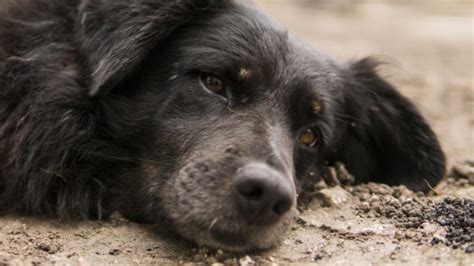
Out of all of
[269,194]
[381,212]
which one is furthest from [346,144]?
[269,194]

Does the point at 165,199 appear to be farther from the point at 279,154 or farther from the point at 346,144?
the point at 346,144

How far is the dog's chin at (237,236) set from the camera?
2.79 m

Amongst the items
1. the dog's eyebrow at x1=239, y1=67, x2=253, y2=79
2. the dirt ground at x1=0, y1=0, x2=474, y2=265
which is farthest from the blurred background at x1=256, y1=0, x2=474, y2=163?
the dog's eyebrow at x1=239, y1=67, x2=253, y2=79

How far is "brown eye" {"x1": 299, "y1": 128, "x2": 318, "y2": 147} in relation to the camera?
12.2 ft

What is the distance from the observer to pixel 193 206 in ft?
9.46

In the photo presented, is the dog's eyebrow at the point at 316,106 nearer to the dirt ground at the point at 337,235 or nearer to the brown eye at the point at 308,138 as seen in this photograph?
the brown eye at the point at 308,138

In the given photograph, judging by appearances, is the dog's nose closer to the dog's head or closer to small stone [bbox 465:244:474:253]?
the dog's head

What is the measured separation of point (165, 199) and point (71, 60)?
3.26ft

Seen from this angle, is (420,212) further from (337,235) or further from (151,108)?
(151,108)

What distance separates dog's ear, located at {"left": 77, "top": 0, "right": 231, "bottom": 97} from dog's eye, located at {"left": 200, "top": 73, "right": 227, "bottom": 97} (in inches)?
13.7

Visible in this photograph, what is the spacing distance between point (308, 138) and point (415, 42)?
6101mm

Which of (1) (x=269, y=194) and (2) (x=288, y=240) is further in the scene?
(2) (x=288, y=240)

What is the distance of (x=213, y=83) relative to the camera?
3410 millimetres

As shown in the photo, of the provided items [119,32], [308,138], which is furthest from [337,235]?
[119,32]
